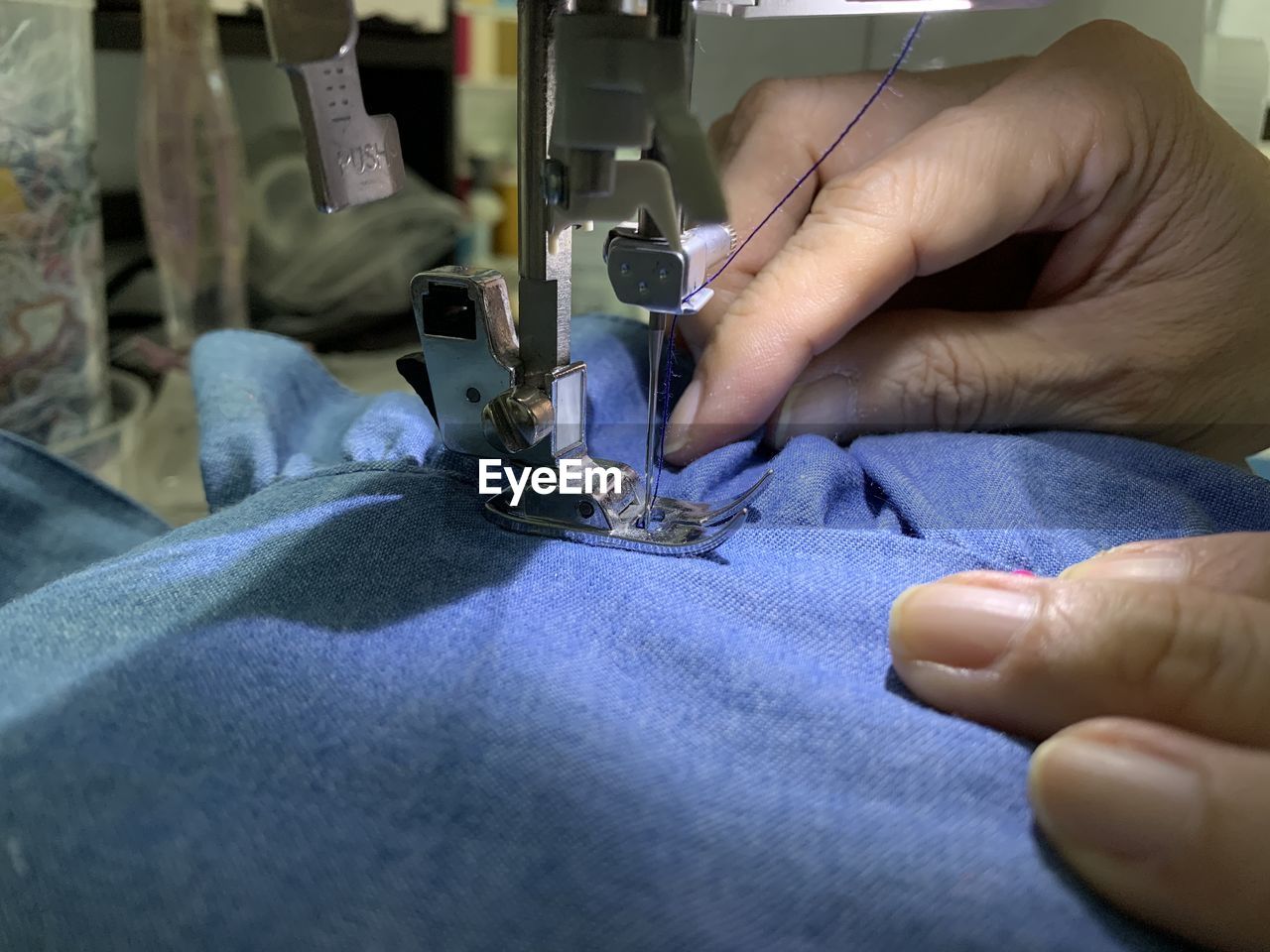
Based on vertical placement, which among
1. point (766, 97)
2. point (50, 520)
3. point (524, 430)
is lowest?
point (50, 520)

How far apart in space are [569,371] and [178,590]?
193 millimetres

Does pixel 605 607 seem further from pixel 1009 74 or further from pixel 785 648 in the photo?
pixel 1009 74

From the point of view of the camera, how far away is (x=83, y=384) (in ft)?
Result: 2.72

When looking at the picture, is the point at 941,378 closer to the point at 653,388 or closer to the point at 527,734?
the point at 653,388

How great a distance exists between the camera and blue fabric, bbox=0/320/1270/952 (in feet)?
0.89

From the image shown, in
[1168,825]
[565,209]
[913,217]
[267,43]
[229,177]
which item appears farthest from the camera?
[229,177]

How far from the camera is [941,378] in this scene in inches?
21.4

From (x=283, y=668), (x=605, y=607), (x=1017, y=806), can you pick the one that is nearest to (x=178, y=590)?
(x=283, y=668)

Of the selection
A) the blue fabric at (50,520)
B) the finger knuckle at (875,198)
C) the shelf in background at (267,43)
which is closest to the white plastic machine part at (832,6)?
the finger knuckle at (875,198)

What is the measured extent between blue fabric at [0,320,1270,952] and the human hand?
0.26 ft

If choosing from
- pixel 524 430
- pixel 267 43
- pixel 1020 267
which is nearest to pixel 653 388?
pixel 524 430

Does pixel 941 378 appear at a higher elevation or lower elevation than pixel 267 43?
lower

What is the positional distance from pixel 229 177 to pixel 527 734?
105cm

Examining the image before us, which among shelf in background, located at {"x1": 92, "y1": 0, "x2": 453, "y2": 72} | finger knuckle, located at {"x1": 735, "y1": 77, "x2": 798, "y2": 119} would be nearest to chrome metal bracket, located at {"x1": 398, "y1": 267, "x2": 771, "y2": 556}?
finger knuckle, located at {"x1": 735, "y1": 77, "x2": 798, "y2": 119}
